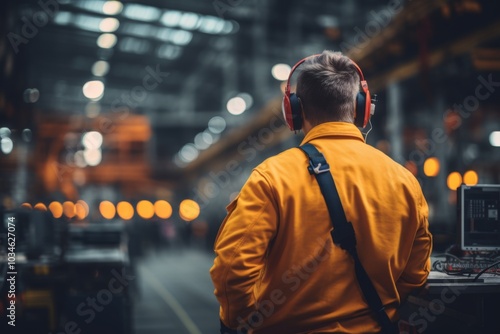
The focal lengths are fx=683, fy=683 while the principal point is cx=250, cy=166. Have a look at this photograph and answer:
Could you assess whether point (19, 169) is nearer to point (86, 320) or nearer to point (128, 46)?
point (128, 46)

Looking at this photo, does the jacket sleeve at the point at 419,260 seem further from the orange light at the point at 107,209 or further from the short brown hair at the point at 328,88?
the orange light at the point at 107,209

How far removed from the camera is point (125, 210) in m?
36.5

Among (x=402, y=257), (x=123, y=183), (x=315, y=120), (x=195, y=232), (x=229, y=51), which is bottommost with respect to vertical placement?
(x=195, y=232)

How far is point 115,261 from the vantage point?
7777 millimetres

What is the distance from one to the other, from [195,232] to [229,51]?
10.8 m

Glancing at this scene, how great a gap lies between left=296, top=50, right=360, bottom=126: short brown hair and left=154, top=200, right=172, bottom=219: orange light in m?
37.5

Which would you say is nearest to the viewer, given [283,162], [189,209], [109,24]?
[283,162]

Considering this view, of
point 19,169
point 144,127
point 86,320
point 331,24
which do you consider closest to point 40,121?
point 19,169

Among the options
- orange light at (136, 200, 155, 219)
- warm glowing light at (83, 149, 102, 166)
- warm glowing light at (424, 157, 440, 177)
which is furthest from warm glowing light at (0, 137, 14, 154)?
orange light at (136, 200, 155, 219)

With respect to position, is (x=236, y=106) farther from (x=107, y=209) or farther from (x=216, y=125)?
(x=107, y=209)

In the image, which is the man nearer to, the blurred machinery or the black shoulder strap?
the black shoulder strap

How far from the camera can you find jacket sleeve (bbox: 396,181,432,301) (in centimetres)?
232

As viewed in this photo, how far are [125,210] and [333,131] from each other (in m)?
35.0

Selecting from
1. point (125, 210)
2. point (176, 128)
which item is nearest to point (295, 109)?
point (125, 210)
